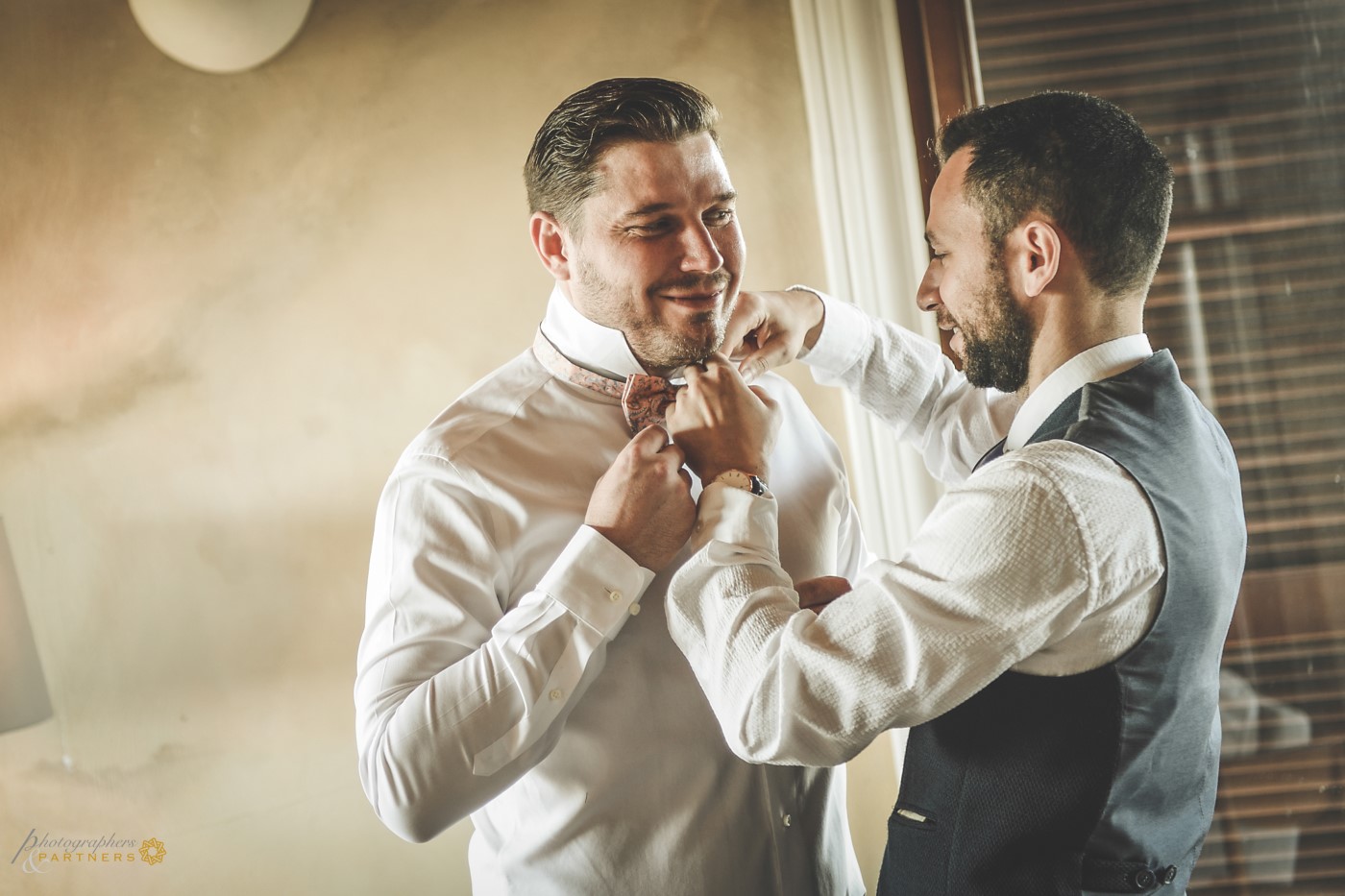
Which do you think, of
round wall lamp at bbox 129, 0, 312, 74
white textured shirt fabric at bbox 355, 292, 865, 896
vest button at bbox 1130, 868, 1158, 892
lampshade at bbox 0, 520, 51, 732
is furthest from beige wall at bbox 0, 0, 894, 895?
vest button at bbox 1130, 868, 1158, 892

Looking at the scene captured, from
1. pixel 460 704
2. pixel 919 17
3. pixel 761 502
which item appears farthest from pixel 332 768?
pixel 919 17

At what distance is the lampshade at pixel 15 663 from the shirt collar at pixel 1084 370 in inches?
72.7

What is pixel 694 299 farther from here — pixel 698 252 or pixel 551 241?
pixel 551 241

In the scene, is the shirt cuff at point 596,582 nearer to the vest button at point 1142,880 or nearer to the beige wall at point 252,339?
the vest button at point 1142,880

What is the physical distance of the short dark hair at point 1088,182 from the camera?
3.90 ft

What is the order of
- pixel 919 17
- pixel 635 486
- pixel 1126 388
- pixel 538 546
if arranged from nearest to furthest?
1. pixel 1126 388
2. pixel 635 486
3. pixel 538 546
4. pixel 919 17

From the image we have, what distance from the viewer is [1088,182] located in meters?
1.19

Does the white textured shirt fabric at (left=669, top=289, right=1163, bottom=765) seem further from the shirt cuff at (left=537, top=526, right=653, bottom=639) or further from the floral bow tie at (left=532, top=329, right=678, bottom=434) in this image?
the floral bow tie at (left=532, top=329, right=678, bottom=434)

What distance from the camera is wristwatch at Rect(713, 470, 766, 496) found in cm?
125

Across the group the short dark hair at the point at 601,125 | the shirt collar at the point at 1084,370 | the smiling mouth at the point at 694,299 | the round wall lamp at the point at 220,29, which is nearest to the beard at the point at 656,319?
the smiling mouth at the point at 694,299

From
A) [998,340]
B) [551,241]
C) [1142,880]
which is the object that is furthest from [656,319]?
[1142,880]

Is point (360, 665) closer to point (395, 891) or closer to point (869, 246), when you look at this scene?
point (395, 891)

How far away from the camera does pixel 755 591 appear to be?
3.71ft

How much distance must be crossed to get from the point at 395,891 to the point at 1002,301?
1.85 metres
